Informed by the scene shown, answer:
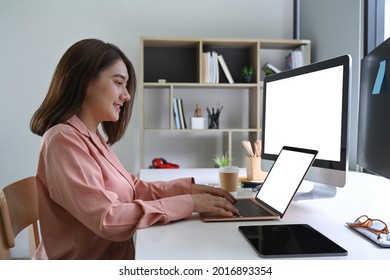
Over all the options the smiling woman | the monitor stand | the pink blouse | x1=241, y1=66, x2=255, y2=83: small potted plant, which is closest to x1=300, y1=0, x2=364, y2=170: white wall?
x1=241, y1=66, x2=255, y2=83: small potted plant

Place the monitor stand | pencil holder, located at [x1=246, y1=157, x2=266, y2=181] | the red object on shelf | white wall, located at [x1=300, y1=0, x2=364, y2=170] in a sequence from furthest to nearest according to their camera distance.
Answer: the red object on shelf
white wall, located at [x1=300, y1=0, x2=364, y2=170]
pencil holder, located at [x1=246, y1=157, x2=266, y2=181]
the monitor stand

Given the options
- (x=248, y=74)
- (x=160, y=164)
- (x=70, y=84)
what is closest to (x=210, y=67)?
(x=248, y=74)

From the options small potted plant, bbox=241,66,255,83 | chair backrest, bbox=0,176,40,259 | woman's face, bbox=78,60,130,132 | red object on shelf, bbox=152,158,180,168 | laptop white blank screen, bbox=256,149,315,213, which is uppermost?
small potted plant, bbox=241,66,255,83

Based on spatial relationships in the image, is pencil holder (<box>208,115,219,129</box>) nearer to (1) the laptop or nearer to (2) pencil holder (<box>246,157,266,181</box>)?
(2) pencil holder (<box>246,157,266,181</box>)

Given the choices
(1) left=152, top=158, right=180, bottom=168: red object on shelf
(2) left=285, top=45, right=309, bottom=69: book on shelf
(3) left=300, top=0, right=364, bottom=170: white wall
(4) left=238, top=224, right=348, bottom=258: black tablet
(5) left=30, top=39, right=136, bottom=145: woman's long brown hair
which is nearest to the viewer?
(4) left=238, top=224, right=348, bottom=258: black tablet

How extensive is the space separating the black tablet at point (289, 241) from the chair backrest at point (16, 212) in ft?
1.85

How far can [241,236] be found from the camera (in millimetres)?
837

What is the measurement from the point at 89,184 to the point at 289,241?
0.46m

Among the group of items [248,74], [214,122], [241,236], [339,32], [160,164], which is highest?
[339,32]

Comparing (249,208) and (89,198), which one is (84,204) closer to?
(89,198)

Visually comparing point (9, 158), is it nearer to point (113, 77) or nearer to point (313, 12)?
point (113, 77)

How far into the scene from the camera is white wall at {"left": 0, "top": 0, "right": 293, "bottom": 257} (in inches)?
122

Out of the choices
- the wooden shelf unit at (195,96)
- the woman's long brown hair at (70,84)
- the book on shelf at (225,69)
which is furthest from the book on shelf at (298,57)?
the woman's long brown hair at (70,84)

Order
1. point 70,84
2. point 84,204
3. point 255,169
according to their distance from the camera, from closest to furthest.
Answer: point 84,204, point 70,84, point 255,169
